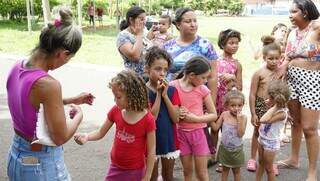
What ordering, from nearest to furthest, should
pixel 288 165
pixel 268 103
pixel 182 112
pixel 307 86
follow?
pixel 182 112, pixel 268 103, pixel 307 86, pixel 288 165

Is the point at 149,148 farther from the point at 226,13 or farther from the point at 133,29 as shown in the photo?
the point at 226,13

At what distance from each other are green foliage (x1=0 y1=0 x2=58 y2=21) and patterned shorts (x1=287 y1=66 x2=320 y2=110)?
2366 centimetres

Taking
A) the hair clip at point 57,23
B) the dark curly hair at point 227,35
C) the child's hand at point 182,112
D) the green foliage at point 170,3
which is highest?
the green foliage at point 170,3

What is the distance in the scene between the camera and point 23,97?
7.25 feet

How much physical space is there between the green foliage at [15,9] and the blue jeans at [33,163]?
24.6 meters

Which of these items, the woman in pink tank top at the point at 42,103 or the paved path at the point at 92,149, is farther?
Result: the paved path at the point at 92,149

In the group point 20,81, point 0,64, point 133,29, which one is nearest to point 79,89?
point 0,64

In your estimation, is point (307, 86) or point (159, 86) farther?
point (307, 86)

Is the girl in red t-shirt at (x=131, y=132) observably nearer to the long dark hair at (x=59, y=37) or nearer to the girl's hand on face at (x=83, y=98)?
the girl's hand on face at (x=83, y=98)

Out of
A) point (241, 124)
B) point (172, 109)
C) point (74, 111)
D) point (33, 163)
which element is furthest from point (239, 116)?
point (33, 163)

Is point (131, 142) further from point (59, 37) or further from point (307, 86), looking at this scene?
point (307, 86)

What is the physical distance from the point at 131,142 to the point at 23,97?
957 millimetres

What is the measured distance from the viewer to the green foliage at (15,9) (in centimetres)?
2538

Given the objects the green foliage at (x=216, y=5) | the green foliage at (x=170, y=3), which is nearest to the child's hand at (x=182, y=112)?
the green foliage at (x=170, y=3)
